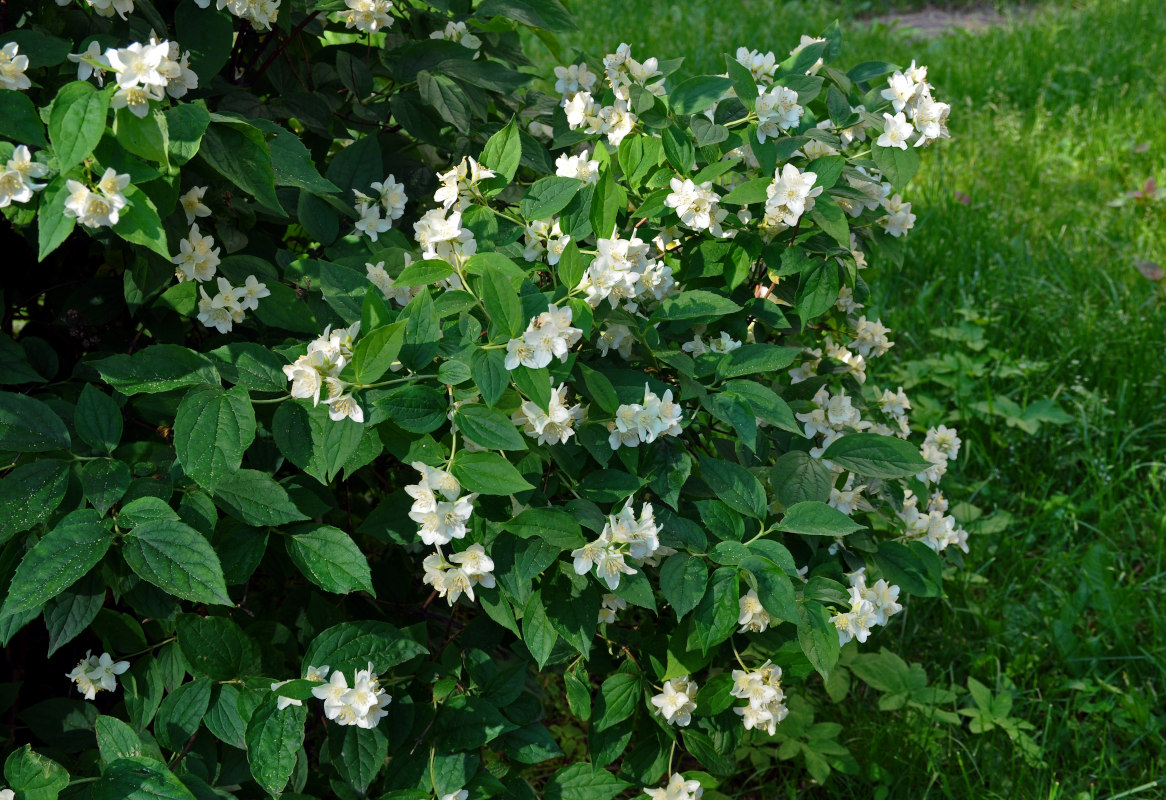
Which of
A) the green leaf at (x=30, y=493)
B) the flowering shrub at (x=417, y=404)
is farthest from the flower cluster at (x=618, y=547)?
the green leaf at (x=30, y=493)

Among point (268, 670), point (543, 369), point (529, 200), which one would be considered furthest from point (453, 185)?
point (268, 670)

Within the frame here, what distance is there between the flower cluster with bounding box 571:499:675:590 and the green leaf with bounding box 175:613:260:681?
1.74ft

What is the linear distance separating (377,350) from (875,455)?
0.88 m

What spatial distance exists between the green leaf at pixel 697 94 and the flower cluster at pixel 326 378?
79cm

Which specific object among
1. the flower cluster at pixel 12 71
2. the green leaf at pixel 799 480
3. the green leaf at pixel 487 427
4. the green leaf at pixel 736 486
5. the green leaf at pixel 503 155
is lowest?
the green leaf at pixel 799 480

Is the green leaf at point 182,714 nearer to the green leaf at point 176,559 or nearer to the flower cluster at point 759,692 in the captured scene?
the green leaf at point 176,559

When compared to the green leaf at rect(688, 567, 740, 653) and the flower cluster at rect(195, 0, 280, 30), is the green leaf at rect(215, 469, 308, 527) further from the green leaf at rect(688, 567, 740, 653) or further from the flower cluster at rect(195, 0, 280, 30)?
the flower cluster at rect(195, 0, 280, 30)

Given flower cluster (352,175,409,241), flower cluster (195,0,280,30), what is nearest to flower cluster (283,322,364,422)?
flower cluster (352,175,409,241)

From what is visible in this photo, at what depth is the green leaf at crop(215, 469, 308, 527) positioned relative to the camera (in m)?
1.36

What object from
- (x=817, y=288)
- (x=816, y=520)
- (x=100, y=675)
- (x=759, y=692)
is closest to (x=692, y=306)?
(x=817, y=288)

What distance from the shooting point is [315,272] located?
1.61 meters

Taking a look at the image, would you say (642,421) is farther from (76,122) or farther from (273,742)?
(76,122)

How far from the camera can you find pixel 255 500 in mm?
1379

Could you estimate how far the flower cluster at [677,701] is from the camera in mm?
1597
